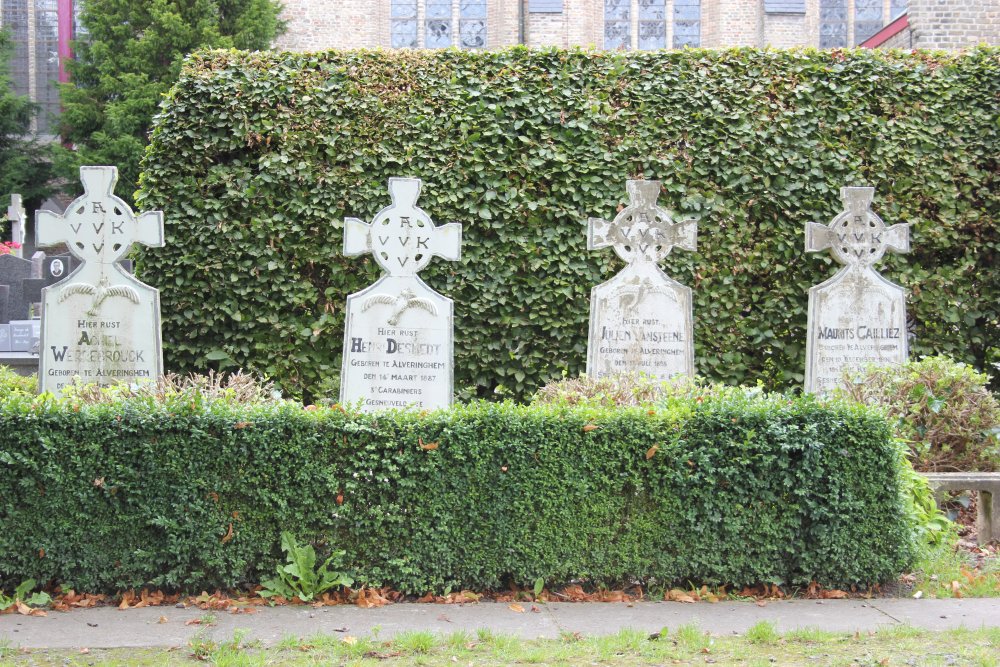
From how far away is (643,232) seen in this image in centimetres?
877

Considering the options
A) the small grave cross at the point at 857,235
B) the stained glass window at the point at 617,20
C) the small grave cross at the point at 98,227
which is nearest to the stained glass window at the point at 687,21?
the stained glass window at the point at 617,20

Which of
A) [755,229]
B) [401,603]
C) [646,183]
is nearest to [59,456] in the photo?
[401,603]

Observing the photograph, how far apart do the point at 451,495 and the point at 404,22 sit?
2306 cm

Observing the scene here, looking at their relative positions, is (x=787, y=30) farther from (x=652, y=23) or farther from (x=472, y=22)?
(x=472, y=22)

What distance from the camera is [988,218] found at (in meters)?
10.0

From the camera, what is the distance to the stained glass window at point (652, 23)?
26.1 meters

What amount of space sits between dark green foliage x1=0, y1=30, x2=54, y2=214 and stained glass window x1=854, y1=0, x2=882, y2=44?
2408 cm

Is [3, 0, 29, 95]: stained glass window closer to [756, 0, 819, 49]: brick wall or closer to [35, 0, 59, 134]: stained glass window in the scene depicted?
[35, 0, 59, 134]: stained glass window

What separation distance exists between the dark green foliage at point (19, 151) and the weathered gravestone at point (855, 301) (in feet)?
80.0

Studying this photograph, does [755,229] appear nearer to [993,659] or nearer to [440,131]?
[440,131]

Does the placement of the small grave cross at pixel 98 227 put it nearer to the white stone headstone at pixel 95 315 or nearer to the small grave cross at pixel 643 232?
the white stone headstone at pixel 95 315

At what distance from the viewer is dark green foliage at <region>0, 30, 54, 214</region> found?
2619cm

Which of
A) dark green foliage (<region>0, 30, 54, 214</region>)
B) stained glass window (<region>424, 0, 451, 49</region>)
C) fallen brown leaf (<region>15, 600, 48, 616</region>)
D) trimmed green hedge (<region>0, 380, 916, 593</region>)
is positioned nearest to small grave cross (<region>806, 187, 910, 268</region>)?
trimmed green hedge (<region>0, 380, 916, 593</region>)

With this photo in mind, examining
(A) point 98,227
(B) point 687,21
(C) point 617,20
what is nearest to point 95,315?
(A) point 98,227
